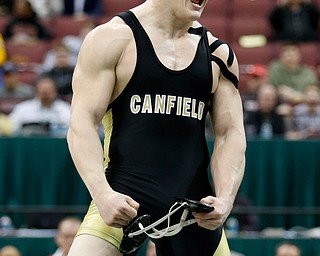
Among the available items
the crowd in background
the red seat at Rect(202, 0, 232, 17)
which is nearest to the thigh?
the crowd in background

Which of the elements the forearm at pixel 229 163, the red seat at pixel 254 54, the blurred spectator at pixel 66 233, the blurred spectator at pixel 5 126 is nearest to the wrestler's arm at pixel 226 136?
the forearm at pixel 229 163

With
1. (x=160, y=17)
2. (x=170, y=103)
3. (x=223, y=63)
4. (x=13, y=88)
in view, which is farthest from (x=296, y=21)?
(x=170, y=103)

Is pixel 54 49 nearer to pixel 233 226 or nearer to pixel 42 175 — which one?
pixel 42 175

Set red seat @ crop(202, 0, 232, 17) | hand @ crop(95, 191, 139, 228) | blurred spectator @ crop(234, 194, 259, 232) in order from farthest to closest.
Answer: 1. red seat @ crop(202, 0, 232, 17)
2. blurred spectator @ crop(234, 194, 259, 232)
3. hand @ crop(95, 191, 139, 228)

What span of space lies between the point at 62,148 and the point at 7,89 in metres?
1.65

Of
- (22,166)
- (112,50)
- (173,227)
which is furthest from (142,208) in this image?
(22,166)

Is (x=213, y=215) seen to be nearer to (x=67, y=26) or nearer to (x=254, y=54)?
(x=254, y=54)

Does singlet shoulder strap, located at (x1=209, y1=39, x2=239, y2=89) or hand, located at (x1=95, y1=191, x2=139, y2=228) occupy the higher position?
singlet shoulder strap, located at (x1=209, y1=39, x2=239, y2=89)

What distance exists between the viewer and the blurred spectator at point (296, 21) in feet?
42.2

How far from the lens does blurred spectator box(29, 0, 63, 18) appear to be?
13.5 m

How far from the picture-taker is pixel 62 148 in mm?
10133

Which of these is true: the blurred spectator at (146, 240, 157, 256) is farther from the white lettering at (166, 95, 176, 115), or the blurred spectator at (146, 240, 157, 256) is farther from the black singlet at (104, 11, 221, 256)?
the white lettering at (166, 95, 176, 115)

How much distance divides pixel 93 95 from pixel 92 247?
0.65 metres

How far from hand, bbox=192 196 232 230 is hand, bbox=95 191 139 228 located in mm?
302
